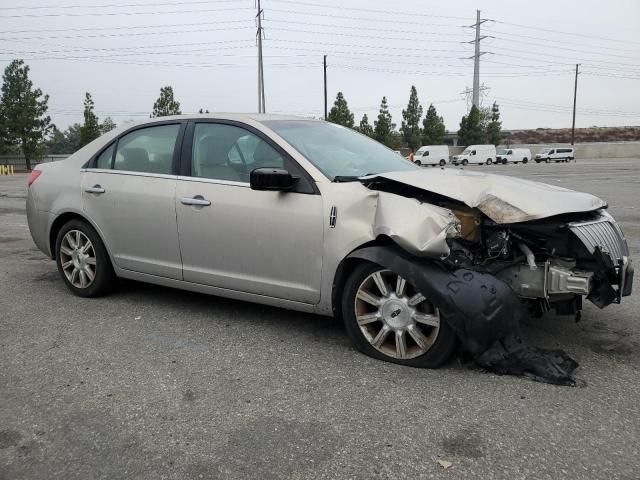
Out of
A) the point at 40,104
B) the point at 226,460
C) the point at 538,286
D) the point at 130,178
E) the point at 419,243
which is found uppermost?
the point at 40,104

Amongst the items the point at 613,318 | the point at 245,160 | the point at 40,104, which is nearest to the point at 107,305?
the point at 245,160

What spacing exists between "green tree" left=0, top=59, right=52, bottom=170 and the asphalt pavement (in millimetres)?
53296

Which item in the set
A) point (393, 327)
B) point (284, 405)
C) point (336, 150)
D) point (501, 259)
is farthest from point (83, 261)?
point (501, 259)

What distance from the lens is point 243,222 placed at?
3977mm

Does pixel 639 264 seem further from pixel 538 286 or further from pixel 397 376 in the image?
pixel 397 376

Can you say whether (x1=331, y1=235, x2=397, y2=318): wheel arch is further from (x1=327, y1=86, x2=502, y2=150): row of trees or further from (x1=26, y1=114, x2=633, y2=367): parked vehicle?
(x1=327, y1=86, x2=502, y2=150): row of trees

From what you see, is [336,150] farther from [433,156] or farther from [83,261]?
[433,156]

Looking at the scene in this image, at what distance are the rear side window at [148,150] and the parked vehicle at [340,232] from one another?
0.04 feet

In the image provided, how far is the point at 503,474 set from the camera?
2367mm

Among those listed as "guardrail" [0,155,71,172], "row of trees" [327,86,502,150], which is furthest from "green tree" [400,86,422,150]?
"guardrail" [0,155,71,172]

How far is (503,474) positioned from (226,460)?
47.5 inches

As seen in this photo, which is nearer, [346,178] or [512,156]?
[346,178]

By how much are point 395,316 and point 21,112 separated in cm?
5563

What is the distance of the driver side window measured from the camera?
13.4 feet
